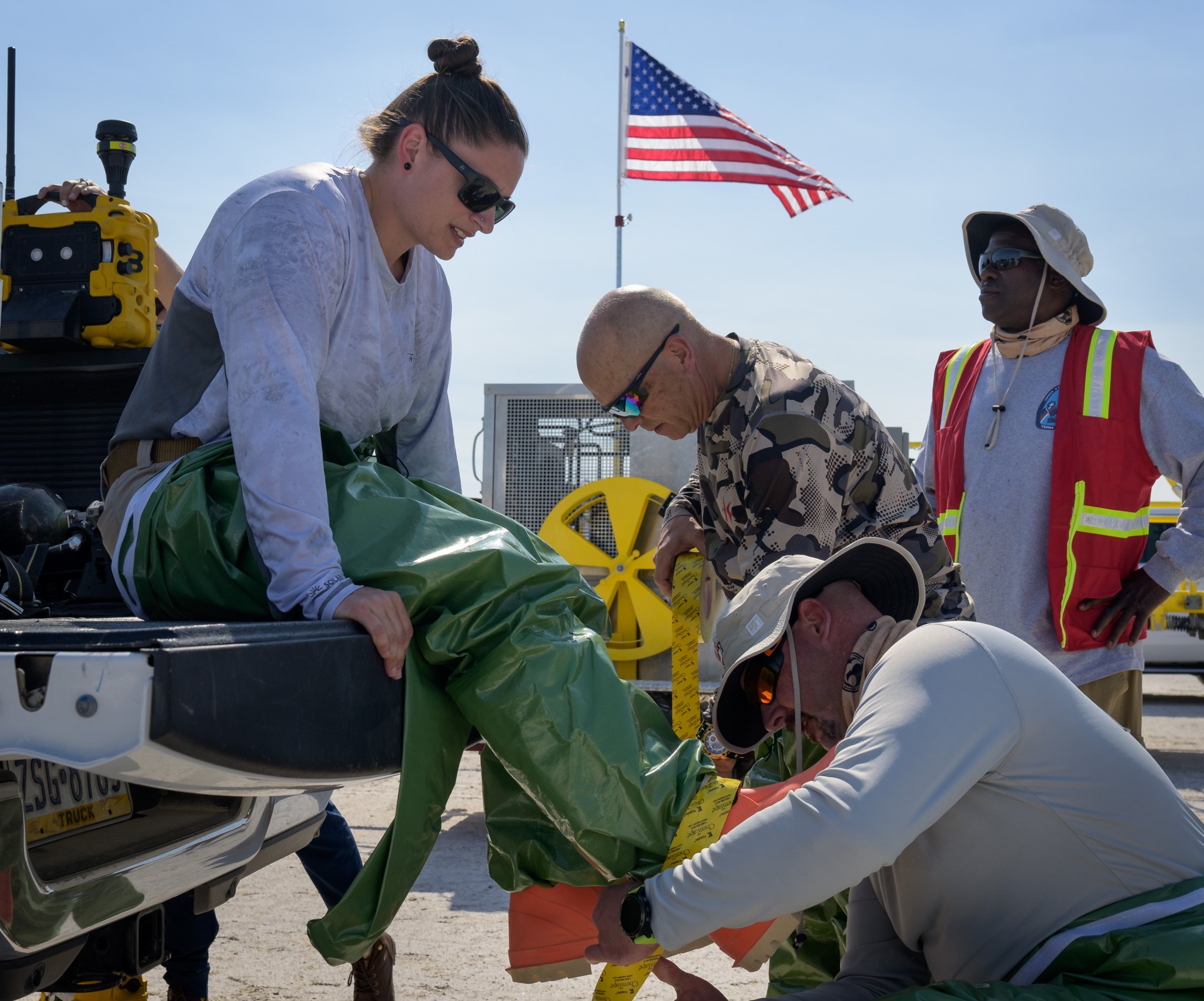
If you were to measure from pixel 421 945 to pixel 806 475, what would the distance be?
93.5 inches

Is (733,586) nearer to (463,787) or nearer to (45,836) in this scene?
(45,836)

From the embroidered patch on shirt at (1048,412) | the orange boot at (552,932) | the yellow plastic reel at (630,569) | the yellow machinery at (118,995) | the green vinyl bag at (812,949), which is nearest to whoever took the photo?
the orange boot at (552,932)

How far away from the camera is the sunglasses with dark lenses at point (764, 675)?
217 centimetres

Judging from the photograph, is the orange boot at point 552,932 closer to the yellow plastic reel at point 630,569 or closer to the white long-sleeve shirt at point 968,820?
the white long-sleeve shirt at point 968,820

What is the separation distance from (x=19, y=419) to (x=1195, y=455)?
12.9ft

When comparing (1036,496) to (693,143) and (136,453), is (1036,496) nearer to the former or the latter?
(136,453)

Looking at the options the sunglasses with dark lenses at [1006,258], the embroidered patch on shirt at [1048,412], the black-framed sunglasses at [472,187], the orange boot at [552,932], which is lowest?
the orange boot at [552,932]

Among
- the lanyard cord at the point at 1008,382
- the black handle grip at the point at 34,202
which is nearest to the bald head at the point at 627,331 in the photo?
the lanyard cord at the point at 1008,382

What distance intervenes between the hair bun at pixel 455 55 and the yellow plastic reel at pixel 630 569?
458 centimetres

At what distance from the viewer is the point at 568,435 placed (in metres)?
7.61

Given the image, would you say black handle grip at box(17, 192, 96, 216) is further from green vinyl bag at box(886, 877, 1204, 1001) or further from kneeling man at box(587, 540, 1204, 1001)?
green vinyl bag at box(886, 877, 1204, 1001)

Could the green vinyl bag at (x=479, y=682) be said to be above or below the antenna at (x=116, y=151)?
below

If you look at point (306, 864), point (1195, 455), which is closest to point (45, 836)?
point (306, 864)

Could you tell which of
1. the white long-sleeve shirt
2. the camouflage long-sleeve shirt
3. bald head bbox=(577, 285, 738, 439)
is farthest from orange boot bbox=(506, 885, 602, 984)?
bald head bbox=(577, 285, 738, 439)
